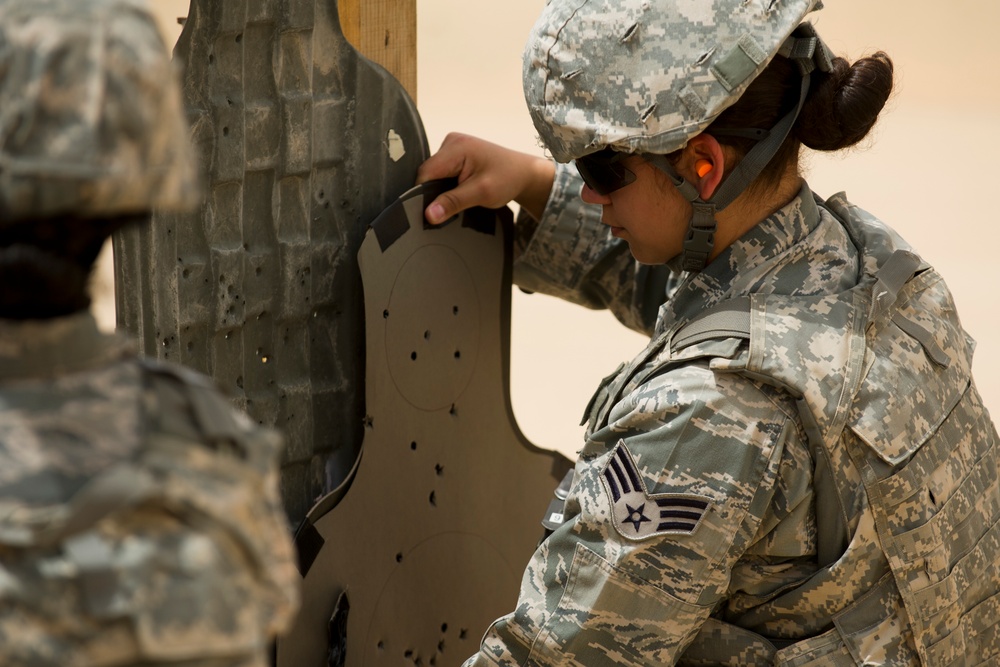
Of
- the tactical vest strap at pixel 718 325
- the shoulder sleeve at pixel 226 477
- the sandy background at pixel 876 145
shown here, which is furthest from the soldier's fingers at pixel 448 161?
the sandy background at pixel 876 145

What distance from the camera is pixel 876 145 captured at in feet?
17.2

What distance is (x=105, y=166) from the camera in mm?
907

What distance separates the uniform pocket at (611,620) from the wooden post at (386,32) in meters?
1.09

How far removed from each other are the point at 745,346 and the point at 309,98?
859 millimetres

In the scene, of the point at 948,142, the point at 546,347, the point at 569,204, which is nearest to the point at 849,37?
the point at 948,142

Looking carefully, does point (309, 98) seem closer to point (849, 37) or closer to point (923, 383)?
point (923, 383)

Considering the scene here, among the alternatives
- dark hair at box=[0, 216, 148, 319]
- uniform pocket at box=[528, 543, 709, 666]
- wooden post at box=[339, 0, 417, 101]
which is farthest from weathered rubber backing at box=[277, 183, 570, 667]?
dark hair at box=[0, 216, 148, 319]

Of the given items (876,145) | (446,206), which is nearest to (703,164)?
(446,206)

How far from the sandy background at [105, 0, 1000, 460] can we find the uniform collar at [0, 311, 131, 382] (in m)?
2.94

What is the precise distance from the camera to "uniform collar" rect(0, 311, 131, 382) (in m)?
0.94

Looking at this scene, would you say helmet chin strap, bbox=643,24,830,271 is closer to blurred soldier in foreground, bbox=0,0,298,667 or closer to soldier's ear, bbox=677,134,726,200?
soldier's ear, bbox=677,134,726,200

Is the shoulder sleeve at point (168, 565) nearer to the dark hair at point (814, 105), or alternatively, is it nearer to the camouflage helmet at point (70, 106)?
the camouflage helmet at point (70, 106)

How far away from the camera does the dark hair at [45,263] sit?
36.1 inches

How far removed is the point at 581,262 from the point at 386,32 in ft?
2.00
